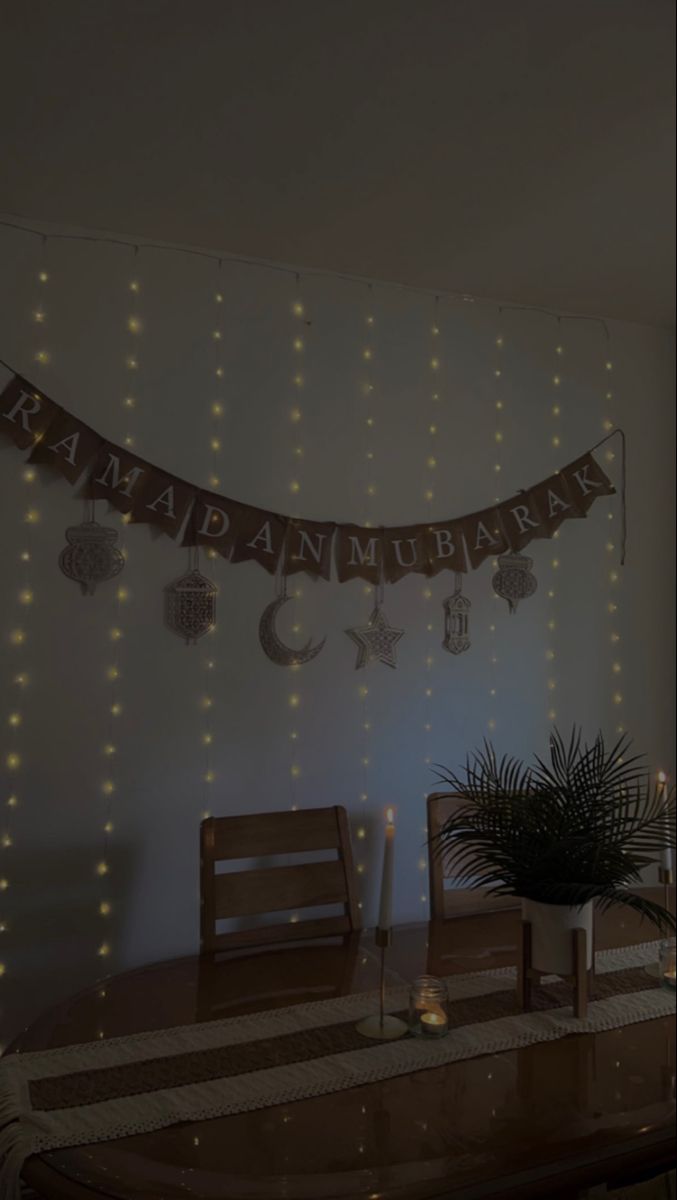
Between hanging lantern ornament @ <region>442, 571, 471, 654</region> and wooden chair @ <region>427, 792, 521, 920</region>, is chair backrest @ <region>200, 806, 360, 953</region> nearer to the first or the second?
wooden chair @ <region>427, 792, 521, 920</region>

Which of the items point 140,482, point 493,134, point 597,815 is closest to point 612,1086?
point 597,815

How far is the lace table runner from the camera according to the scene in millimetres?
1172

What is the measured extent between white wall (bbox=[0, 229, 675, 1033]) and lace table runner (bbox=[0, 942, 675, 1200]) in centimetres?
89

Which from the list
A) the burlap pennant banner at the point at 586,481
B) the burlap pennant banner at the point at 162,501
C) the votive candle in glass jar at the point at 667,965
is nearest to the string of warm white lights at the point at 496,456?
the burlap pennant banner at the point at 586,481

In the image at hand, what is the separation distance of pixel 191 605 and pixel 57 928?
2.74 ft

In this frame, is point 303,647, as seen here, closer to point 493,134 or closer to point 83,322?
point 83,322

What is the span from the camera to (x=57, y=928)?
Result: 7.23 feet

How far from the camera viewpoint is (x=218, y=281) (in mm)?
2463

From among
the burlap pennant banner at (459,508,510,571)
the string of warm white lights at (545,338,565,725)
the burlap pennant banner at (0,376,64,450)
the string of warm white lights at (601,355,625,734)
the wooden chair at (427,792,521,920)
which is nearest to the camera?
the wooden chair at (427,792,521,920)

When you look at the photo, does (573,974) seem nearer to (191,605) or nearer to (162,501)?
(191,605)

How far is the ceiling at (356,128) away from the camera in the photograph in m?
1.64

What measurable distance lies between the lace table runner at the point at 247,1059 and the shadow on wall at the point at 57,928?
Result: 85 cm

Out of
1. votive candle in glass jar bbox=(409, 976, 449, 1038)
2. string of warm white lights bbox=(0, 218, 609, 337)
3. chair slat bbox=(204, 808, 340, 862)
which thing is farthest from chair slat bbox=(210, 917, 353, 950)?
string of warm white lights bbox=(0, 218, 609, 337)

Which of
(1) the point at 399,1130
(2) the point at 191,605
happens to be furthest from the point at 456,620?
(1) the point at 399,1130
